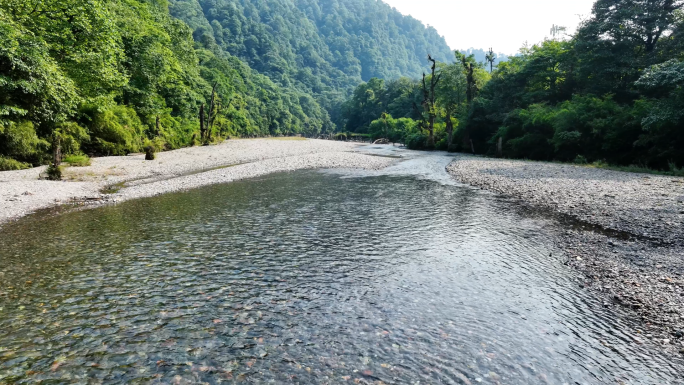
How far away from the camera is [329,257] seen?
10.9 meters

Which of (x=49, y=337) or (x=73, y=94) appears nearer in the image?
(x=49, y=337)

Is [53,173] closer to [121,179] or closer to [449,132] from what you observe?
[121,179]

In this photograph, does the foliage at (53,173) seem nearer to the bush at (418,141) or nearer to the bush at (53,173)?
the bush at (53,173)

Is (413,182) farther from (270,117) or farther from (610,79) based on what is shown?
(270,117)

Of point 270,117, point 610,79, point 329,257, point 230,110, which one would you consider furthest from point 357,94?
point 329,257

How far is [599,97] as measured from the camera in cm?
3569

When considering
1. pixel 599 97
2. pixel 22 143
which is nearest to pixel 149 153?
pixel 22 143

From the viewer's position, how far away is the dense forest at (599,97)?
83.5ft

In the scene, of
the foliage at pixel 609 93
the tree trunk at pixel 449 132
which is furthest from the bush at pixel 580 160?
the tree trunk at pixel 449 132

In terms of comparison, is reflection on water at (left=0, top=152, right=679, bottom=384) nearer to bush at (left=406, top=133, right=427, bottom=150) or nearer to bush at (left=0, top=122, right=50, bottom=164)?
bush at (left=0, top=122, right=50, bottom=164)

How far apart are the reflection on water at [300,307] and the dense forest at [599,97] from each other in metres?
20.3

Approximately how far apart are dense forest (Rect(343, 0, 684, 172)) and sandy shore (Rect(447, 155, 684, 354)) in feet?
20.3

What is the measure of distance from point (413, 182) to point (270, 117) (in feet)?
419

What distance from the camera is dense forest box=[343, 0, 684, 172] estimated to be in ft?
83.5
